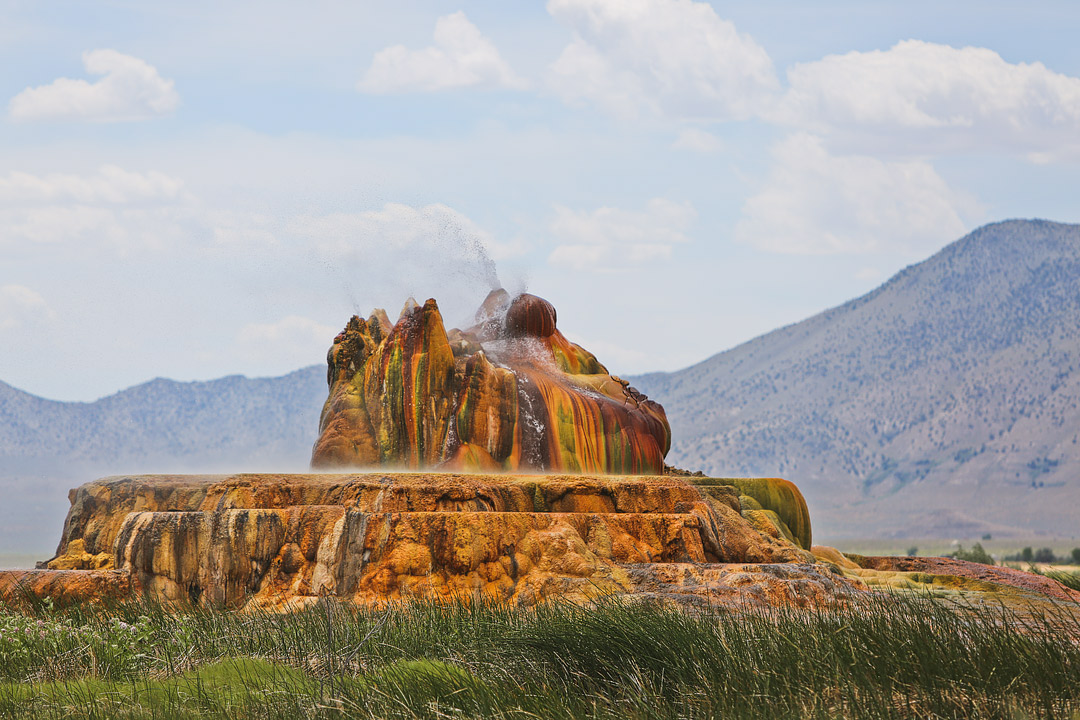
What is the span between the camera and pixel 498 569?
14.0m

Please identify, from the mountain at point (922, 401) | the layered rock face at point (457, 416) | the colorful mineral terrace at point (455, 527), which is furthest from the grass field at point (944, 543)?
the colorful mineral terrace at point (455, 527)

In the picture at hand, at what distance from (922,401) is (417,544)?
105m

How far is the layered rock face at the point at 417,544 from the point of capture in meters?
13.6

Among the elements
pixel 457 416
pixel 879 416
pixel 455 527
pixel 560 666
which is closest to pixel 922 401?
pixel 879 416

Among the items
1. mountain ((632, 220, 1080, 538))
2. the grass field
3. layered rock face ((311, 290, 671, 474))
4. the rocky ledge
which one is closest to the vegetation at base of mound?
the rocky ledge

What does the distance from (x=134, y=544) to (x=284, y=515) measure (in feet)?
6.09

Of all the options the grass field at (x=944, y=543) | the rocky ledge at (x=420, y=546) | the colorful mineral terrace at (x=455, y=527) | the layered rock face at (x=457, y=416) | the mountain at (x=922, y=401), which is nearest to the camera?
the rocky ledge at (x=420, y=546)

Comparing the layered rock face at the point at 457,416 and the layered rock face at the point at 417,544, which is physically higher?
the layered rock face at the point at 457,416

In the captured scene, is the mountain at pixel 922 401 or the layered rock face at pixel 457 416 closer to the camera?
the layered rock face at pixel 457 416

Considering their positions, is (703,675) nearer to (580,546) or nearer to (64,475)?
(580,546)

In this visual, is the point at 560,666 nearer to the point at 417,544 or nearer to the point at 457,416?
the point at 417,544

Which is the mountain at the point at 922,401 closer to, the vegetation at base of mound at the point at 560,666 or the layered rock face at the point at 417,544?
the layered rock face at the point at 417,544

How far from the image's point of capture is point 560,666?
9.73m

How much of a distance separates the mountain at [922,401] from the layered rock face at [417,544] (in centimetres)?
8578
